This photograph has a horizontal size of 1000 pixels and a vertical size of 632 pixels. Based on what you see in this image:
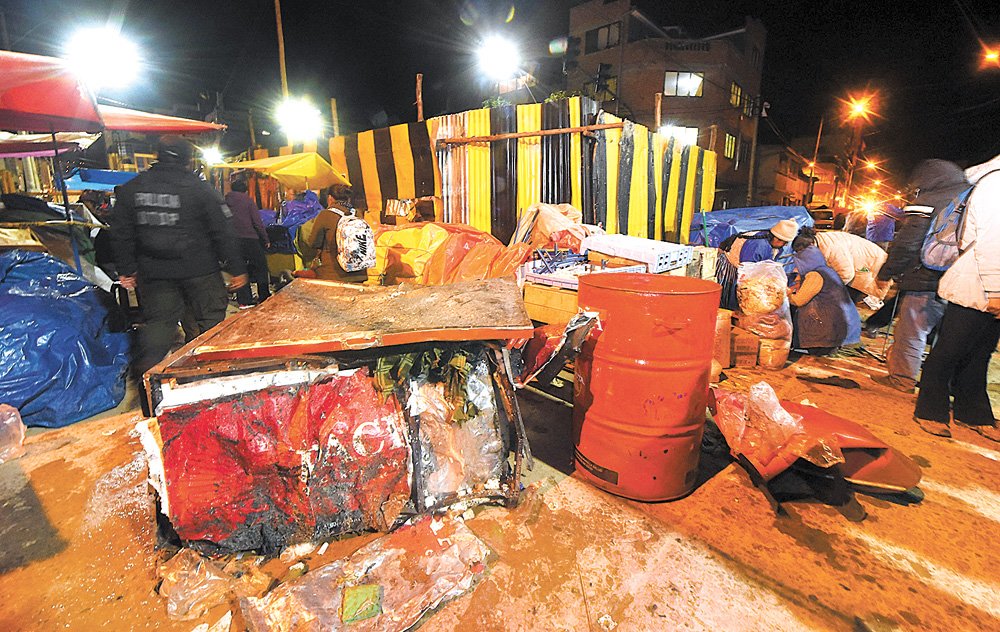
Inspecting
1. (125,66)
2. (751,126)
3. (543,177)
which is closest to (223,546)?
(543,177)

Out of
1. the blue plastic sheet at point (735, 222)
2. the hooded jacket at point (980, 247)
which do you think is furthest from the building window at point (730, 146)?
the hooded jacket at point (980, 247)

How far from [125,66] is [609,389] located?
56.3ft

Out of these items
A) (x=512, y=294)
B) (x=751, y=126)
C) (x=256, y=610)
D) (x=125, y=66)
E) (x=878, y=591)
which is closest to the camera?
(x=256, y=610)

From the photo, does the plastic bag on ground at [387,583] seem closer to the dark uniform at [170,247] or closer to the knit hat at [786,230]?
the dark uniform at [170,247]

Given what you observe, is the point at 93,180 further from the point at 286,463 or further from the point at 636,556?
the point at 636,556

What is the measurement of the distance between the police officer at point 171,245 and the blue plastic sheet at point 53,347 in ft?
1.45

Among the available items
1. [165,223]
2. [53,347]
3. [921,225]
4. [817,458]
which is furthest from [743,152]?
[53,347]

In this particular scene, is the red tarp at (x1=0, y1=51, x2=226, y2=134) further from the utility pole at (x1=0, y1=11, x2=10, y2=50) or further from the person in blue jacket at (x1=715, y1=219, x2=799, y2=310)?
the person in blue jacket at (x1=715, y1=219, x2=799, y2=310)

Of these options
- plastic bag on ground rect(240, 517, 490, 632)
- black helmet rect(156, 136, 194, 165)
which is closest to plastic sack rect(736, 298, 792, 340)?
plastic bag on ground rect(240, 517, 490, 632)

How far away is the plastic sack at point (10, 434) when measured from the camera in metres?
3.09

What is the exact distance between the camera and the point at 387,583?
75.9 inches

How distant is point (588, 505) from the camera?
2555mm

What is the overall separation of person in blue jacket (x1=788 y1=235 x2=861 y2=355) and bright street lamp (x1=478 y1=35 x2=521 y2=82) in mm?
12991

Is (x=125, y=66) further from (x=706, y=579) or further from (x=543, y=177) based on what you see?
(x=706, y=579)
